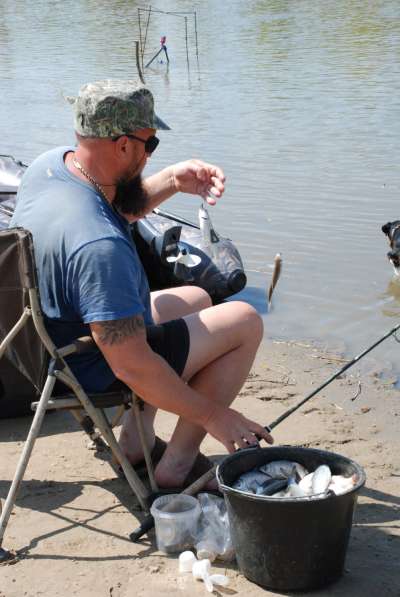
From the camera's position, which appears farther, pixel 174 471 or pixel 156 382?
pixel 174 471

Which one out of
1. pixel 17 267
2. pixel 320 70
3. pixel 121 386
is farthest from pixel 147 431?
pixel 320 70

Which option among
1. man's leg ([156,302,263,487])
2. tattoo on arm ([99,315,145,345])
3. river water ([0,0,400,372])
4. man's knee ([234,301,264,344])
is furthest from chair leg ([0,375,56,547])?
river water ([0,0,400,372])

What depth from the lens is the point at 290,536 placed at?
2.83 m

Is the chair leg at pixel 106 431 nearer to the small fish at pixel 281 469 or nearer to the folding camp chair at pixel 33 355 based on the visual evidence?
the folding camp chair at pixel 33 355

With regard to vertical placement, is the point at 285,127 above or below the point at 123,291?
below

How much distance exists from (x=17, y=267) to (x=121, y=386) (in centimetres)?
55

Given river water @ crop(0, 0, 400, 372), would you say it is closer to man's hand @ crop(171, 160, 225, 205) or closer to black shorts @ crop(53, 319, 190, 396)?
man's hand @ crop(171, 160, 225, 205)

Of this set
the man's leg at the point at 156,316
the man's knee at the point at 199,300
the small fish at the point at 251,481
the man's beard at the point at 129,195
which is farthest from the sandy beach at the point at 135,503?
the man's beard at the point at 129,195

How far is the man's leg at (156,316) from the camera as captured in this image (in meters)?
3.80

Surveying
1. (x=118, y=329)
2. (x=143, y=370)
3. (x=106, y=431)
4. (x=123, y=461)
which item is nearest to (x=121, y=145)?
(x=118, y=329)

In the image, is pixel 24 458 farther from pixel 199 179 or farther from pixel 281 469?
pixel 199 179

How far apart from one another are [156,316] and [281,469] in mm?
944

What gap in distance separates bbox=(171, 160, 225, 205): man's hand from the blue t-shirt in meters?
0.39

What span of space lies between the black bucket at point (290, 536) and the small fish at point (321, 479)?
9 centimetres
